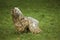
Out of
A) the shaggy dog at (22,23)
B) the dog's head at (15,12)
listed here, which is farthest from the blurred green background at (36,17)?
the dog's head at (15,12)

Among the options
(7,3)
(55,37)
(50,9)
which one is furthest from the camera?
(7,3)

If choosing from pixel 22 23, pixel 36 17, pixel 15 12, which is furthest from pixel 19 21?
pixel 36 17

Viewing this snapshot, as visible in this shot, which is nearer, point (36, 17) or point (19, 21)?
point (19, 21)

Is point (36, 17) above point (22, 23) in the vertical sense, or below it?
below

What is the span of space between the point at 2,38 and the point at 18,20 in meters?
0.76

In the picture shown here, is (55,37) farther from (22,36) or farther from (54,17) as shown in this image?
(54,17)

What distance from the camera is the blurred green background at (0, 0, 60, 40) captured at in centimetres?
826

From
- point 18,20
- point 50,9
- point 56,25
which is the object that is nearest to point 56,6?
point 50,9

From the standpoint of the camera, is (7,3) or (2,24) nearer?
(2,24)

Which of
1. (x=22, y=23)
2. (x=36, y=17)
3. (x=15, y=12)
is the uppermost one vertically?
(x=15, y=12)

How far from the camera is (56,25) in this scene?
30.2 feet

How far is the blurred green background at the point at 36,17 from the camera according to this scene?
8.26 metres

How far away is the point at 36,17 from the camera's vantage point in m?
10.3

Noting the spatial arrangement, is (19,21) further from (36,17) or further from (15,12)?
(36,17)
